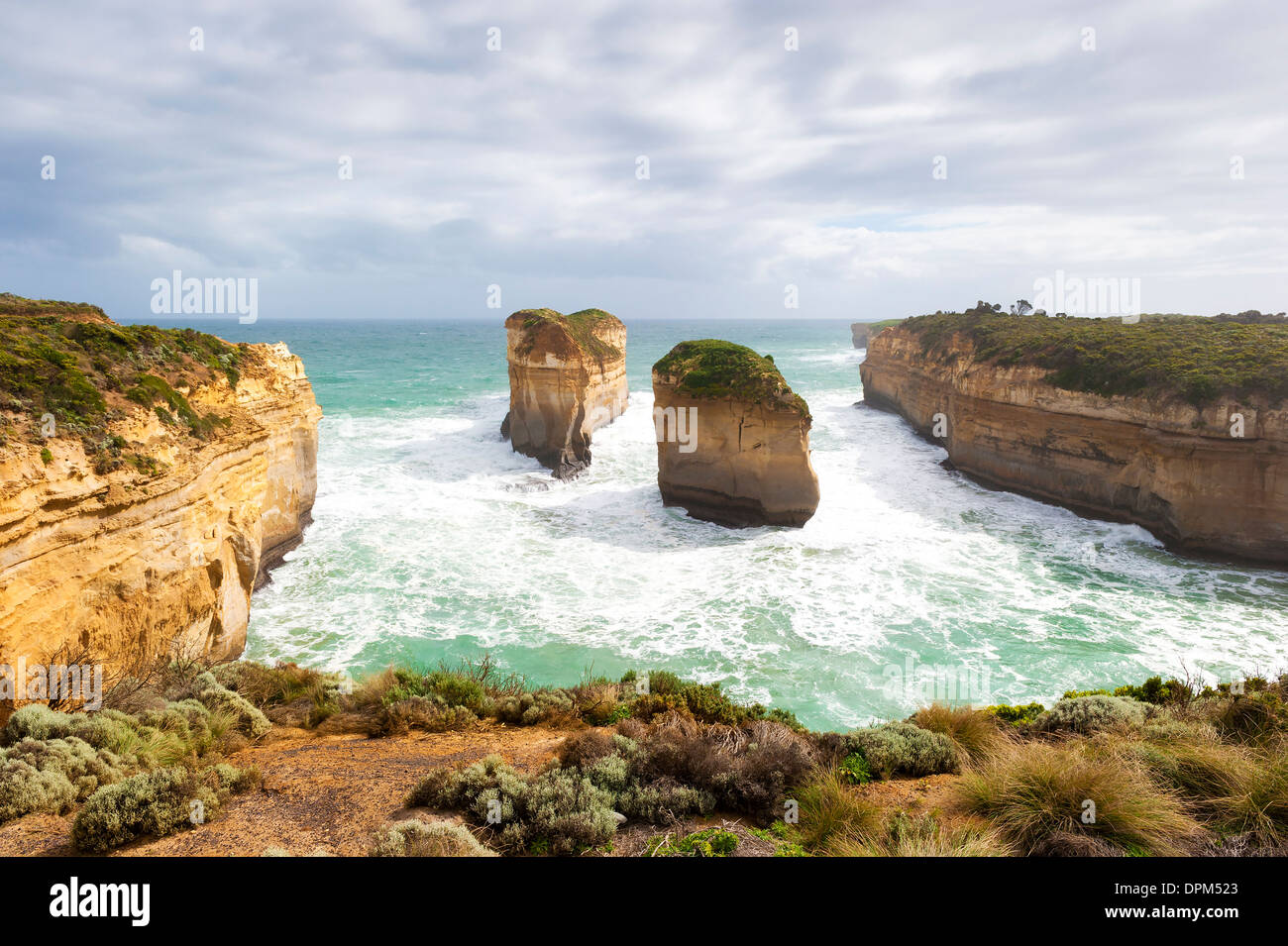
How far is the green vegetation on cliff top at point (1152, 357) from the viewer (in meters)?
17.6

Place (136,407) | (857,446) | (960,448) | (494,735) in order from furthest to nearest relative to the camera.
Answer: (857,446) → (960,448) → (136,407) → (494,735)

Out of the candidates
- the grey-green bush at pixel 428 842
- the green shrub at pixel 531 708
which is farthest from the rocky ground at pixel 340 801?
the grey-green bush at pixel 428 842

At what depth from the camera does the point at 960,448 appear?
1021 inches

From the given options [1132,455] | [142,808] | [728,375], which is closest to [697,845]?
[142,808]

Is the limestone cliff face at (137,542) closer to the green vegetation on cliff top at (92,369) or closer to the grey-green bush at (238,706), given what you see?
the green vegetation on cliff top at (92,369)

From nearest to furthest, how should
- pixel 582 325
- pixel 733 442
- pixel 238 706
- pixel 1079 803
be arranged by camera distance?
pixel 1079 803 < pixel 238 706 < pixel 733 442 < pixel 582 325

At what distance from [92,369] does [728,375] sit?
1577 centimetres

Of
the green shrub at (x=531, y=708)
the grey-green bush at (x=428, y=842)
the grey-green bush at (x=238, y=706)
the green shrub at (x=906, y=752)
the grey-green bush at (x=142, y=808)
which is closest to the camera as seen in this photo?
the grey-green bush at (x=428, y=842)

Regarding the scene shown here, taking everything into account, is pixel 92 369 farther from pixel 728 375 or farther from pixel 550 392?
pixel 550 392

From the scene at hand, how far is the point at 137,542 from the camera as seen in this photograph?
8.57m

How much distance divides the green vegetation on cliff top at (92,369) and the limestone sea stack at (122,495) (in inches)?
0.9

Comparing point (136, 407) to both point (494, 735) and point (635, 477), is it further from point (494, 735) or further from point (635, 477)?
point (635, 477)
